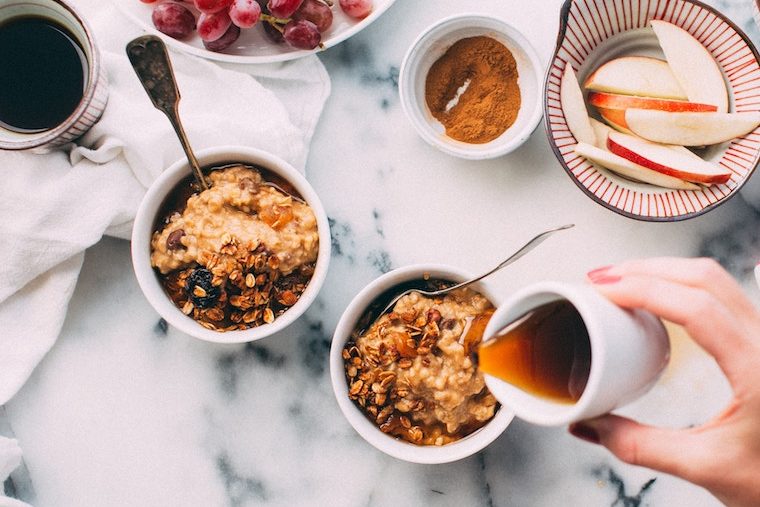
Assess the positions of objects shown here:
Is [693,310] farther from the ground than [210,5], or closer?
farther from the ground

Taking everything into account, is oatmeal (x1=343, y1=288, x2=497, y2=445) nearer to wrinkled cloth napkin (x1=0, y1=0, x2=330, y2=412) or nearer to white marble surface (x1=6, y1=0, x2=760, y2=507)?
white marble surface (x1=6, y1=0, x2=760, y2=507)

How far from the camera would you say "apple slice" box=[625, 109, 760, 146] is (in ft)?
4.50

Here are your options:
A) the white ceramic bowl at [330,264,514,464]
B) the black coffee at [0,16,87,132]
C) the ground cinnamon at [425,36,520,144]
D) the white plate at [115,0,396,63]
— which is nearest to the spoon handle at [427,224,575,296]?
the white ceramic bowl at [330,264,514,464]

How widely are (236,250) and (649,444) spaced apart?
663 millimetres

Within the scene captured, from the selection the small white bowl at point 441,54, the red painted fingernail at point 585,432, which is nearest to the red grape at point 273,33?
the small white bowl at point 441,54

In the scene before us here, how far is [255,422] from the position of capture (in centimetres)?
147

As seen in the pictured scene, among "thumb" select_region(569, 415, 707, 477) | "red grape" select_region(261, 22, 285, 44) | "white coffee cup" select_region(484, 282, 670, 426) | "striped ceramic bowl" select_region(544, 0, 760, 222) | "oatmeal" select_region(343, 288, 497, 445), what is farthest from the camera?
"red grape" select_region(261, 22, 285, 44)

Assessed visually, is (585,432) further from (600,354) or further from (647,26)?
(647,26)

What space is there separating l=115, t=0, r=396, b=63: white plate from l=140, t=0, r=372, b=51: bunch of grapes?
14 millimetres

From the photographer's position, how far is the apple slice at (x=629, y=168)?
138cm

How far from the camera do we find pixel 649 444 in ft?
3.27

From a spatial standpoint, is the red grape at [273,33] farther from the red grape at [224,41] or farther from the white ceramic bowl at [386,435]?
the white ceramic bowl at [386,435]

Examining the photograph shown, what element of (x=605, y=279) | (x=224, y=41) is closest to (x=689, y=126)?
(x=605, y=279)

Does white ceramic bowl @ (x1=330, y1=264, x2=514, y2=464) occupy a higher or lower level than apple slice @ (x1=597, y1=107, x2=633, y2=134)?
lower
